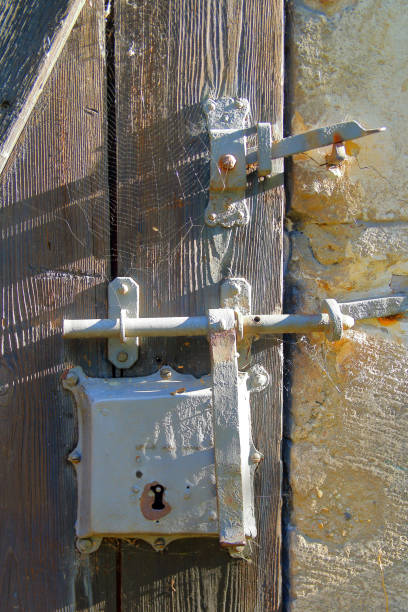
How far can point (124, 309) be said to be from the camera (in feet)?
3.24

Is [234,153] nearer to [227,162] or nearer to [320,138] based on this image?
[227,162]

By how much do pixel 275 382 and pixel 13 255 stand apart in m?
0.57

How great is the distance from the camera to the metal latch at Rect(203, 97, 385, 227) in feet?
3.15

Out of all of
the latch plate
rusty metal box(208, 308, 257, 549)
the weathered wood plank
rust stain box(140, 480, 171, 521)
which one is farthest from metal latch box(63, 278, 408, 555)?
the weathered wood plank

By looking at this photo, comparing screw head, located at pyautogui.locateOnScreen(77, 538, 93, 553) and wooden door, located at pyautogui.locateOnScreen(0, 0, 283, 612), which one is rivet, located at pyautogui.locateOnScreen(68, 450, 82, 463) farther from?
screw head, located at pyautogui.locateOnScreen(77, 538, 93, 553)

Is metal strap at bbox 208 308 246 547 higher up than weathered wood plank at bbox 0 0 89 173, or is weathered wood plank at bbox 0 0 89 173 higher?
weathered wood plank at bbox 0 0 89 173

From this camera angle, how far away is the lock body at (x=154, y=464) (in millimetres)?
905

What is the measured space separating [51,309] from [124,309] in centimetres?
15

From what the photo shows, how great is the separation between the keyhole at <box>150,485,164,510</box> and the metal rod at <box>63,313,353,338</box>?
0.27m

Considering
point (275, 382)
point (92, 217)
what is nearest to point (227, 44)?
point (92, 217)

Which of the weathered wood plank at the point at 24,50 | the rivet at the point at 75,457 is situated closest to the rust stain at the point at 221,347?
the rivet at the point at 75,457

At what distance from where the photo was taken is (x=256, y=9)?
3.49 feet

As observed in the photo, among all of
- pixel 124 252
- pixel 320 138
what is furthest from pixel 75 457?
pixel 320 138

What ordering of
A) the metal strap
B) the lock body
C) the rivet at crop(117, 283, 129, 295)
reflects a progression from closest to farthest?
the metal strap, the lock body, the rivet at crop(117, 283, 129, 295)
